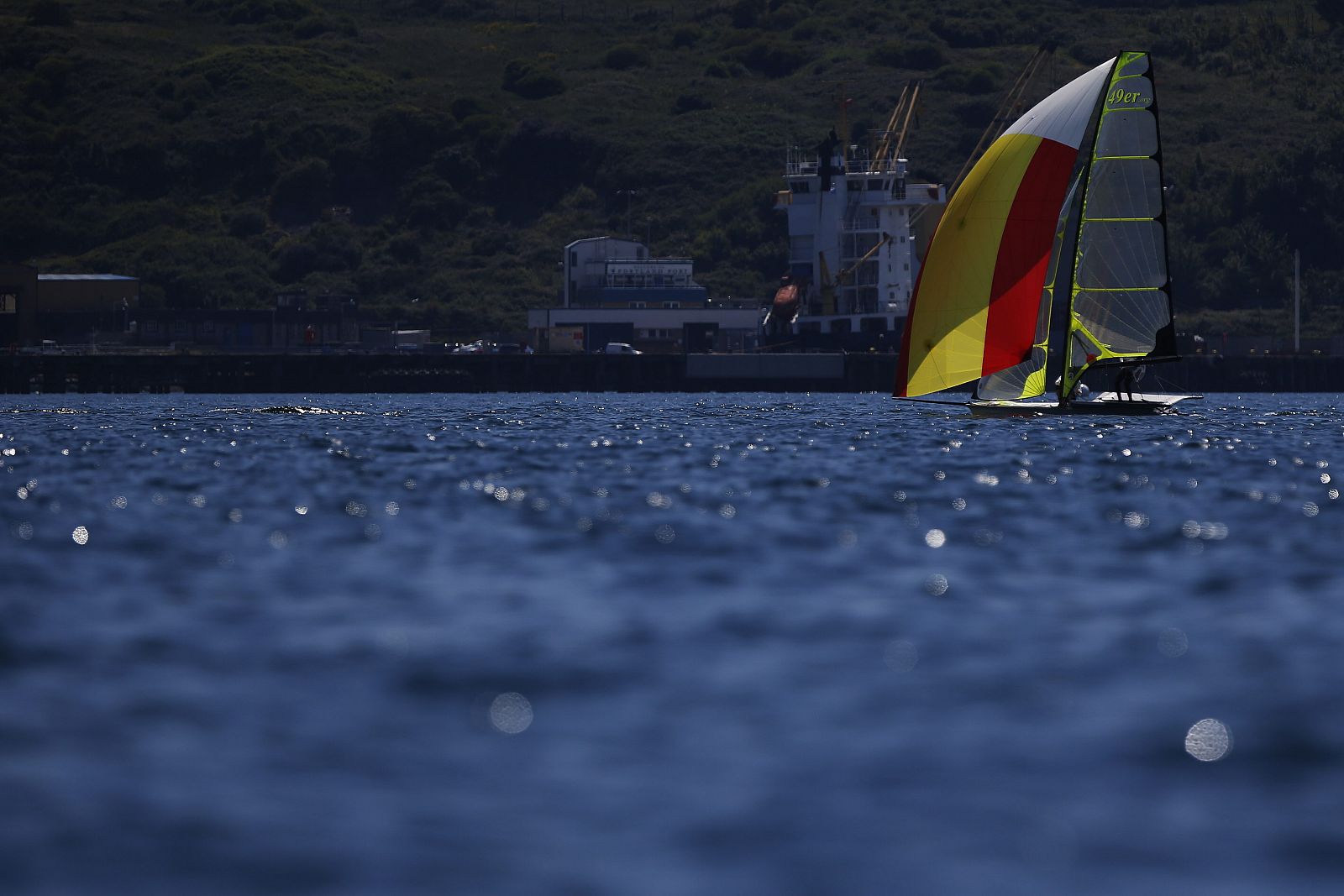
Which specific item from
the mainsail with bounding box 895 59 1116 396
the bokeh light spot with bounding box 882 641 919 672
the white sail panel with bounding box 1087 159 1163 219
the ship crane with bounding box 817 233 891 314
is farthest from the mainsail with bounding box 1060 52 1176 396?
the ship crane with bounding box 817 233 891 314

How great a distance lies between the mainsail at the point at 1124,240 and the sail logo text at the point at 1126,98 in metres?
0.02

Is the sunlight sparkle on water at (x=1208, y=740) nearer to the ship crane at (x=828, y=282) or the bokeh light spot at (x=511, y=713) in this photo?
the bokeh light spot at (x=511, y=713)

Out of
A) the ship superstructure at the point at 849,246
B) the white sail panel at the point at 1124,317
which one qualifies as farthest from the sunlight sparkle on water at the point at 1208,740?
the ship superstructure at the point at 849,246

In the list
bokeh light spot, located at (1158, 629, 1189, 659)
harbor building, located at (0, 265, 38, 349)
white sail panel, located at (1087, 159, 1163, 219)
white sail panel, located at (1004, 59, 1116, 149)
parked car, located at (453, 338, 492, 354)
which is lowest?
parked car, located at (453, 338, 492, 354)

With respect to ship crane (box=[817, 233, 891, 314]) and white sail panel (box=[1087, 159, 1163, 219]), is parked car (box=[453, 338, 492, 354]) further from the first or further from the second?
white sail panel (box=[1087, 159, 1163, 219])

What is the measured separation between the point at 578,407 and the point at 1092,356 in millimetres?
33660

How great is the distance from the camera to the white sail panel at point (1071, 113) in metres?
54.8

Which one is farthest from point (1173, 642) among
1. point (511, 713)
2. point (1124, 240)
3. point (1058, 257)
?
point (1058, 257)

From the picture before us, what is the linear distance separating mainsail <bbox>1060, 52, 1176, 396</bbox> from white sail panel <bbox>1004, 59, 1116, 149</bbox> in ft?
2.07

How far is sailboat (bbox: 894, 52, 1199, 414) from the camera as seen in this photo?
177 feet

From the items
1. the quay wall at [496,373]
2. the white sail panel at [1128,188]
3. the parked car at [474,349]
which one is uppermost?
the white sail panel at [1128,188]

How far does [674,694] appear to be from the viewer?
1366 centimetres

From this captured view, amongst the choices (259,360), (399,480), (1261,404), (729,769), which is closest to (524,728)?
(729,769)

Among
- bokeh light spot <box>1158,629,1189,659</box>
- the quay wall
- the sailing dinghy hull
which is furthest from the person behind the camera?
the quay wall
